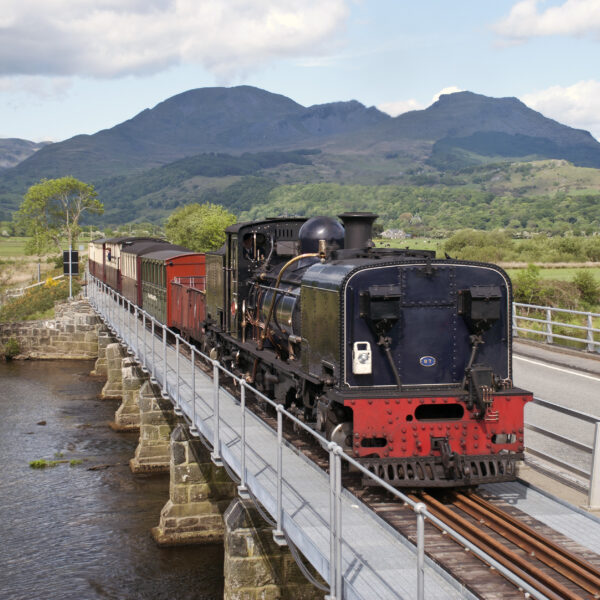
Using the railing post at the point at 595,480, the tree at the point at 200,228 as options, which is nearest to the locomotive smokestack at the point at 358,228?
the railing post at the point at 595,480

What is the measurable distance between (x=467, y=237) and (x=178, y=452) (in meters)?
59.3

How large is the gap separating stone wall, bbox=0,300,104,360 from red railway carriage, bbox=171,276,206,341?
24.3 metres

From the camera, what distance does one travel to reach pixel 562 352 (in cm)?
2598

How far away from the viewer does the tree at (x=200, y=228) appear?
80.8 metres

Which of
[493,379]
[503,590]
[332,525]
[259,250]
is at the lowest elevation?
[503,590]

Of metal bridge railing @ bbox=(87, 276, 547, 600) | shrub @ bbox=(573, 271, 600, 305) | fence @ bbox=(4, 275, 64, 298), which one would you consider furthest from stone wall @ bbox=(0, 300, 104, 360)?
shrub @ bbox=(573, 271, 600, 305)

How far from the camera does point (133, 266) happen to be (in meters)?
34.3

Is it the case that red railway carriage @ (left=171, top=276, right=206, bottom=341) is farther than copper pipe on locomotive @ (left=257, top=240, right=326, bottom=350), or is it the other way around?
red railway carriage @ (left=171, top=276, right=206, bottom=341)

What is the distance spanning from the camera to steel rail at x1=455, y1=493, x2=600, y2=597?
7.59 m

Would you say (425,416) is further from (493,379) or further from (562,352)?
(562,352)

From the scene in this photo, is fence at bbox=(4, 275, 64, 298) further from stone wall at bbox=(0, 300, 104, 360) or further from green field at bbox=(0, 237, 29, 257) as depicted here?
green field at bbox=(0, 237, 29, 257)

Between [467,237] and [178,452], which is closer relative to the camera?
[178,452]

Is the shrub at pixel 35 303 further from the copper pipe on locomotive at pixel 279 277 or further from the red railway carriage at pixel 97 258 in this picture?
the copper pipe on locomotive at pixel 279 277

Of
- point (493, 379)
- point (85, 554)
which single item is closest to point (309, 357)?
point (493, 379)
